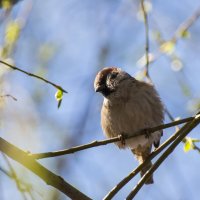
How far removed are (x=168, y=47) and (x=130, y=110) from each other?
73 cm

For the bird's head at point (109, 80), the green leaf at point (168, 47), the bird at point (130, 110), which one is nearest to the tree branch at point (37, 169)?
the bird at point (130, 110)

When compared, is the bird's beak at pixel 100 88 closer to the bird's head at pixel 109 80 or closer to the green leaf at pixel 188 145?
the bird's head at pixel 109 80

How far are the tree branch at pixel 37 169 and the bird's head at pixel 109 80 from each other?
6.61ft

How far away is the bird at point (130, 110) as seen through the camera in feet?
14.1

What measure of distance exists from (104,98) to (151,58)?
2.79 feet

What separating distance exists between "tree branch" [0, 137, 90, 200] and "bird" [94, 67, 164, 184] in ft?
5.10

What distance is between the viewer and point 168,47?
3.96m

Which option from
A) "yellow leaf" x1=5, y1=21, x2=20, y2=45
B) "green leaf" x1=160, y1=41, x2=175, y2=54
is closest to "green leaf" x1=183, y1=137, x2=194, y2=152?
"green leaf" x1=160, y1=41, x2=175, y2=54

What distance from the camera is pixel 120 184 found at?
8.47ft

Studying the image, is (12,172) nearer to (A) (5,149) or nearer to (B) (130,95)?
(A) (5,149)

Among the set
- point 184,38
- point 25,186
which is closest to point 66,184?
point 25,186

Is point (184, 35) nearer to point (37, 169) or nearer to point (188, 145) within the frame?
point (188, 145)

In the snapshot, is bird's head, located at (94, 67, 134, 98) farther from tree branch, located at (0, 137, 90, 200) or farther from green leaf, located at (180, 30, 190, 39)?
tree branch, located at (0, 137, 90, 200)

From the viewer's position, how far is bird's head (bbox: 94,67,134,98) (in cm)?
460
